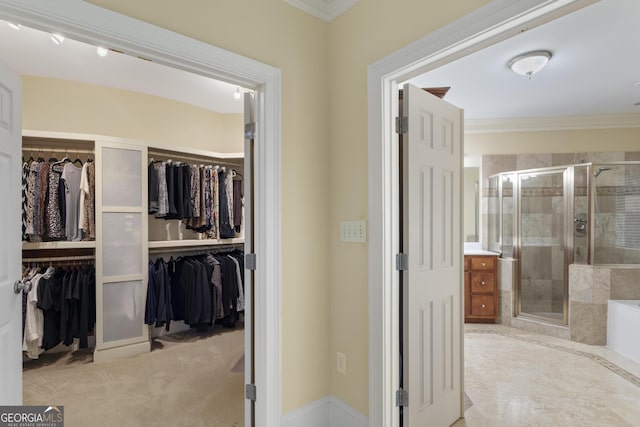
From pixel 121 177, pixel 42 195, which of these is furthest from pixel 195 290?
pixel 42 195

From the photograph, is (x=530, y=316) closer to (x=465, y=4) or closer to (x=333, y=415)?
(x=333, y=415)

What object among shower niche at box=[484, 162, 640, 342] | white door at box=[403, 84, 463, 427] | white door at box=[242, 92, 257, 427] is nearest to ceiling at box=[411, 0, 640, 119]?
shower niche at box=[484, 162, 640, 342]

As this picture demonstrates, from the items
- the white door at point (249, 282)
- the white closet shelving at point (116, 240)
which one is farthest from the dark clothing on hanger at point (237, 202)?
the white door at point (249, 282)

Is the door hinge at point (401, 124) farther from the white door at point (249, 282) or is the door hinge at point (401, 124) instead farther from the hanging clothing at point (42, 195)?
the hanging clothing at point (42, 195)

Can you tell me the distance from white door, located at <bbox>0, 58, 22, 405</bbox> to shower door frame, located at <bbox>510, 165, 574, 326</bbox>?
4.77 m

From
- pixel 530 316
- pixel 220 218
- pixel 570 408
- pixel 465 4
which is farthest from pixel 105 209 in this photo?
pixel 530 316

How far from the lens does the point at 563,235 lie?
3912 mm

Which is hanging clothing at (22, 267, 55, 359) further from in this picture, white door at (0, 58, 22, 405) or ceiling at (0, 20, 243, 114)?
ceiling at (0, 20, 243, 114)

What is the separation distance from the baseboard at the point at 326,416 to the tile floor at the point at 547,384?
2.49 ft

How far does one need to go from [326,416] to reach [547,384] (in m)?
1.94

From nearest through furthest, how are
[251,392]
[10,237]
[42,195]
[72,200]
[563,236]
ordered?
[10,237], [251,392], [42,195], [72,200], [563,236]

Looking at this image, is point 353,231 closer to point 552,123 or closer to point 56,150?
point 56,150

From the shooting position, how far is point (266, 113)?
1800 mm

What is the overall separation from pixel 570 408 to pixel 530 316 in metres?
1.94
